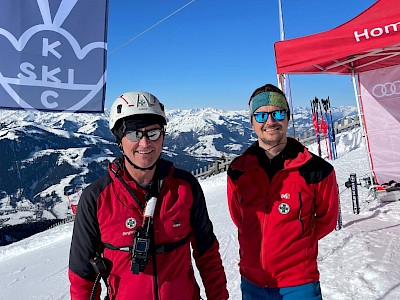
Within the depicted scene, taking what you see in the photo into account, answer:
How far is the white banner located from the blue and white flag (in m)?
6.92

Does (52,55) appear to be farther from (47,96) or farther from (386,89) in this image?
(386,89)

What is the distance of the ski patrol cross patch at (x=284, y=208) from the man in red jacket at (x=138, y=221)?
57 centimetres

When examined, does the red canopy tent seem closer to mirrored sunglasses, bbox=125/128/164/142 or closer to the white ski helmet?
the white ski helmet

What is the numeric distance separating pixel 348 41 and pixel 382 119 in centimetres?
Answer: 367

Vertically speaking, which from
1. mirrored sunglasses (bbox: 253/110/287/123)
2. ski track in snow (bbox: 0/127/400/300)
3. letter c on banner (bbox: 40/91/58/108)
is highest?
letter c on banner (bbox: 40/91/58/108)

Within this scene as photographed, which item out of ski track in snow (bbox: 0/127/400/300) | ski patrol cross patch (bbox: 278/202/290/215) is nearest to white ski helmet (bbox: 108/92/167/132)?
ski patrol cross patch (bbox: 278/202/290/215)

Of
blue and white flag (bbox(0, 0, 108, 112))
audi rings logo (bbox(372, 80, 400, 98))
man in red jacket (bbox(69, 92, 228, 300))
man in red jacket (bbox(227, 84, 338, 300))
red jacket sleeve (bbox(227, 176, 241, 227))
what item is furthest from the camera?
audi rings logo (bbox(372, 80, 400, 98))

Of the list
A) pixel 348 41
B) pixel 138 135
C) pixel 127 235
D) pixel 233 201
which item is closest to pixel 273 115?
pixel 233 201

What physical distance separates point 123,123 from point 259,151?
3.53 feet

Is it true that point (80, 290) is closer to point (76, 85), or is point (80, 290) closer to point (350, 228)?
point (76, 85)

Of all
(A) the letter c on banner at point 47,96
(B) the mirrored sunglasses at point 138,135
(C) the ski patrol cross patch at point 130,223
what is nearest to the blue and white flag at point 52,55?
(A) the letter c on banner at point 47,96

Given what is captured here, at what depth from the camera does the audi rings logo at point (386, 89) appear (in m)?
7.32

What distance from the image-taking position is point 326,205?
2.41 meters

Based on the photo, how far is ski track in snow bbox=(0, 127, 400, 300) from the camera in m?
3.95
